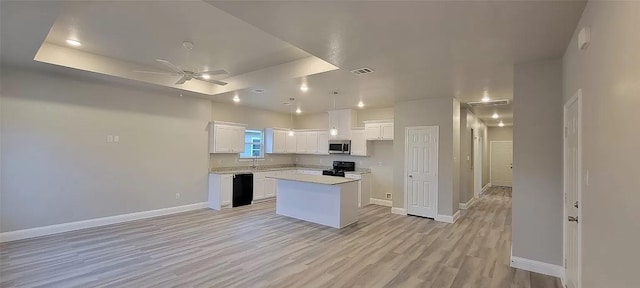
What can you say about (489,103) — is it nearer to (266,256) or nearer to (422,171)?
(422,171)

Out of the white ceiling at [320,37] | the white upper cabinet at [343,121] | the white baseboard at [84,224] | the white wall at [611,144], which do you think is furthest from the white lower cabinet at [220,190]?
the white wall at [611,144]

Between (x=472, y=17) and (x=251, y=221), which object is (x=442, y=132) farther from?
(x=251, y=221)

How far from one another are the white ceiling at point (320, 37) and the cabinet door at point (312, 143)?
353 cm

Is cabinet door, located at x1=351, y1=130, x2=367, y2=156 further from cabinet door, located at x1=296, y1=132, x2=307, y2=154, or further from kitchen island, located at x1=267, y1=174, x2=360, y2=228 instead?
kitchen island, located at x1=267, y1=174, x2=360, y2=228

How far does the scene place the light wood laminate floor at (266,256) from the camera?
3.18 m

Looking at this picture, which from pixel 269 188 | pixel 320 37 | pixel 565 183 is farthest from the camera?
pixel 269 188

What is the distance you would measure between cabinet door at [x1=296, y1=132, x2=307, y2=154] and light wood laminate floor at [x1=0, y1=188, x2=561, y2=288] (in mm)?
3517

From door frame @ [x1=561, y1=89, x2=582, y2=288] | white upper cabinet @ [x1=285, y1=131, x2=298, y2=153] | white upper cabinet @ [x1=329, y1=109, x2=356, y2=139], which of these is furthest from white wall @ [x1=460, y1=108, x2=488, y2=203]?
white upper cabinet @ [x1=285, y1=131, x2=298, y2=153]

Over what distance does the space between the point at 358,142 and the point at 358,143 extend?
3 centimetres

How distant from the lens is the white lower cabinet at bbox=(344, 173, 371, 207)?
731 centimetres

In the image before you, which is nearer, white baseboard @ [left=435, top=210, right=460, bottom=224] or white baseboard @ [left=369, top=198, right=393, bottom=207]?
white baseboard @ [left=435, top=210, right=460, bottom=224]

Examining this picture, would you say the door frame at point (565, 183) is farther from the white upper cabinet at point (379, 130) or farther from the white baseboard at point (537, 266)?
the white upper cabinet at point (379, 130)

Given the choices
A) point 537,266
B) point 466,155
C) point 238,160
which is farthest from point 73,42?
point 466,155

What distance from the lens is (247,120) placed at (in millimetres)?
8172
